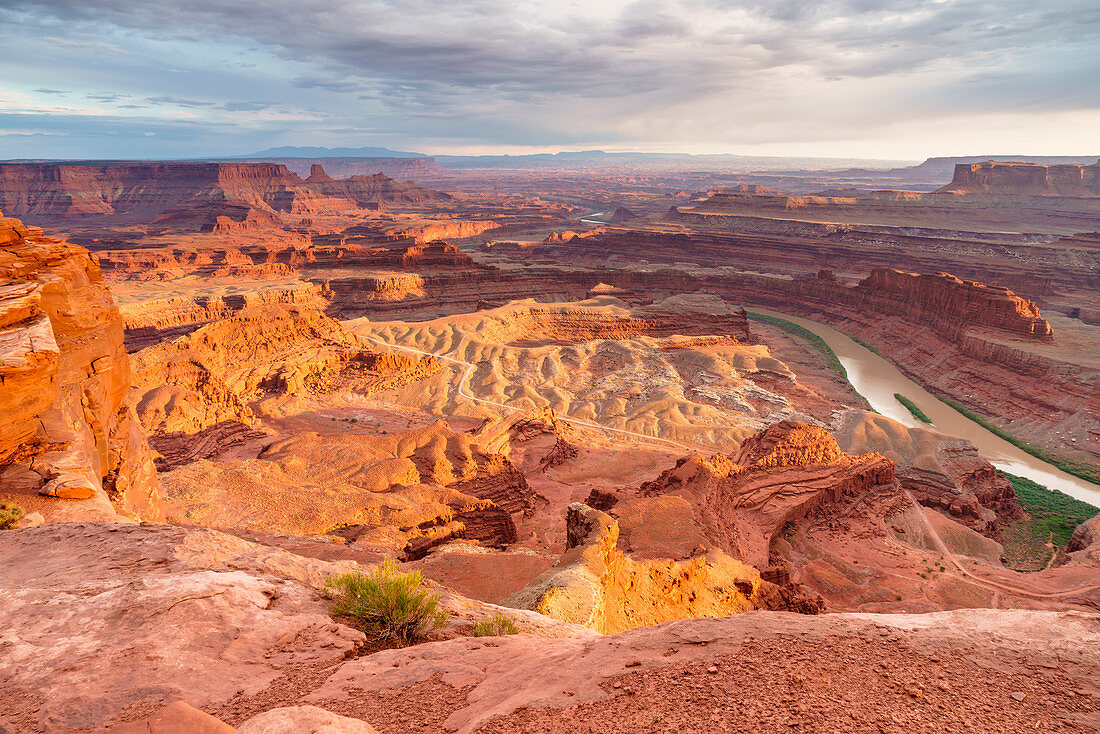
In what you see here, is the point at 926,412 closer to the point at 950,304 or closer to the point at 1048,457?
the point at 1048,457

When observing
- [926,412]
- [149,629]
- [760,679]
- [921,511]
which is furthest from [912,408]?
[149,629]

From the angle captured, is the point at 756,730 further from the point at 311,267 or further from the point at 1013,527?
the point at 311,267

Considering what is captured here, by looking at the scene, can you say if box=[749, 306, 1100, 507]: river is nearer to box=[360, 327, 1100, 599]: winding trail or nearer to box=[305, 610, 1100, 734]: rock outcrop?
box=[360, 327, 1100, 599]: winding trail

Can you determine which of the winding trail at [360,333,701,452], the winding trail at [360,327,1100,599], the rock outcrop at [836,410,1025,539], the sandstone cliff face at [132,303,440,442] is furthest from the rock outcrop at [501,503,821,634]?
the sandstone cliff face at [132,303,440,442]

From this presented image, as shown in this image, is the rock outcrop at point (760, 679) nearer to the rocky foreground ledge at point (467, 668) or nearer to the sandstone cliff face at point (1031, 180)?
the rocky foreground ledge at point (467, 668)

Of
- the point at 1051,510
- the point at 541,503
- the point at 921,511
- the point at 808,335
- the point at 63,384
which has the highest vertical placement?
the point at 63,384
